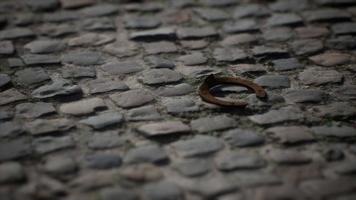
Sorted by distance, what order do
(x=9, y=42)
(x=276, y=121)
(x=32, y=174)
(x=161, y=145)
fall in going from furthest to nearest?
(x=9, y=42), (x=276, y=121), (x=161, y=145), (x=32, y=174)

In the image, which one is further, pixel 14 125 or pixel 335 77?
pixel 335 77

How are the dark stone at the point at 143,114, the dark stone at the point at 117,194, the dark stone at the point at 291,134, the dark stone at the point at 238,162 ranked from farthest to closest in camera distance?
the dark stone at the point at 143,114, the dark stone at the point at 291,134, the dark stone at the point at 238,162, the dark stone at the point at 117,194

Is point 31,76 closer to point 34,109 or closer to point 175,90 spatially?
point 34,109

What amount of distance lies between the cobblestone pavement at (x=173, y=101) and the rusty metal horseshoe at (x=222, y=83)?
46mm

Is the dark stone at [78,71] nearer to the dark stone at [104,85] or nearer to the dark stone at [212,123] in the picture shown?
the dark stone at [104,85]

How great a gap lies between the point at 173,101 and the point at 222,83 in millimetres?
396

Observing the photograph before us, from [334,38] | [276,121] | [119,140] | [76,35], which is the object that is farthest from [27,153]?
Answer: [334,38]

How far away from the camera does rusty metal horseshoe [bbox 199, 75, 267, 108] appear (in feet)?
10.9

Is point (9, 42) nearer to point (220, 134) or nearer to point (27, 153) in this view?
point (27, 153)

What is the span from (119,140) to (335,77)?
1572mm

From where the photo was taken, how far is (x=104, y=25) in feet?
14.8

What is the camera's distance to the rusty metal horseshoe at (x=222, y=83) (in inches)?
130

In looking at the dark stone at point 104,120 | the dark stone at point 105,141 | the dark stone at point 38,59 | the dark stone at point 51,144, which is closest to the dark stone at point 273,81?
the dark stone at point 104,120

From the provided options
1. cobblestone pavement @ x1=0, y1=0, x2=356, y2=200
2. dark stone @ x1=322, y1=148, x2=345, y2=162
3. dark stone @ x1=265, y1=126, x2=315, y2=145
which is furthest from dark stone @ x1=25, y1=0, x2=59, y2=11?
dark stone @ x1=322, y1=148, x2=345, y2=162
